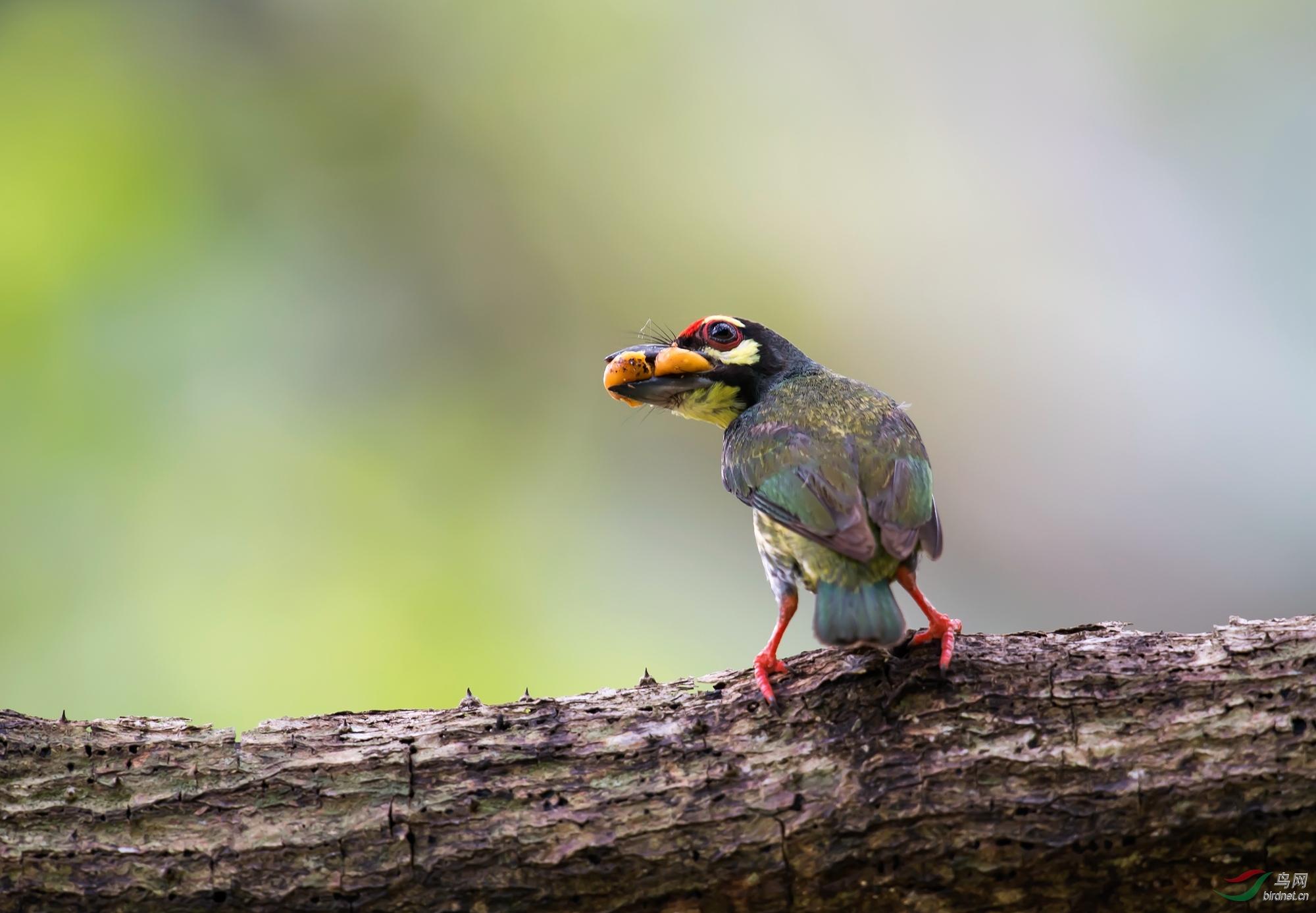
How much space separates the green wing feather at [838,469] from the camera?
3.38m

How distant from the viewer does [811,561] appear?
350 cm

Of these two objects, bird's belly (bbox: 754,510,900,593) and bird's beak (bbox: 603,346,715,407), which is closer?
bird's belly (bbox: 754,510,900,593)

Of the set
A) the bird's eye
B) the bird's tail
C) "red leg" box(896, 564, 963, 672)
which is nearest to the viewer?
the bird's tail

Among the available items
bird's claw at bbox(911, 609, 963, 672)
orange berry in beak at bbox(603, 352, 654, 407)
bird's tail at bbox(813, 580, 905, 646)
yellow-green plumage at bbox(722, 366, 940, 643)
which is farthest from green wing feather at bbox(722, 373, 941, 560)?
orange berry in beak at bbox(603, 352, 654, 407)

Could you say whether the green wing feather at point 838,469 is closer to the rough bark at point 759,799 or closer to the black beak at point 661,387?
the black beak at point 661,387

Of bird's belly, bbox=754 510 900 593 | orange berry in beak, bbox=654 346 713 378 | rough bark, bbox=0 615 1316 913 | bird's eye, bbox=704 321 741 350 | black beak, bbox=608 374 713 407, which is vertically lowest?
rough bark, bbox=0 615 1316 913

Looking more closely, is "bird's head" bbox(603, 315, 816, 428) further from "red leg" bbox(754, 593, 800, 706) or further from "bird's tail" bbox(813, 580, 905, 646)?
"bird's tail" bbox(813, 580, 905, 646)

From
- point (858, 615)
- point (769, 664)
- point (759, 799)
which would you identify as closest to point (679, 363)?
point (769, 664)

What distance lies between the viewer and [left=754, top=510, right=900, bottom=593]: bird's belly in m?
3.31

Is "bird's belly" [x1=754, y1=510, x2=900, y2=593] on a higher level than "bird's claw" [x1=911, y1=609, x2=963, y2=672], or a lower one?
higher

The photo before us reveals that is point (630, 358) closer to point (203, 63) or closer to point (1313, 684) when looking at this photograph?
point (1313, 684)

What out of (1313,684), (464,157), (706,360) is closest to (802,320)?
(464,157)

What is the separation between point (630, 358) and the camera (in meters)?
4.44

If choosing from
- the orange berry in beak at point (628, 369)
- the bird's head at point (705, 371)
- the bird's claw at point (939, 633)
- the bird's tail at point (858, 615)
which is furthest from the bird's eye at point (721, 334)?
the bird's claw at point (939, 633)
